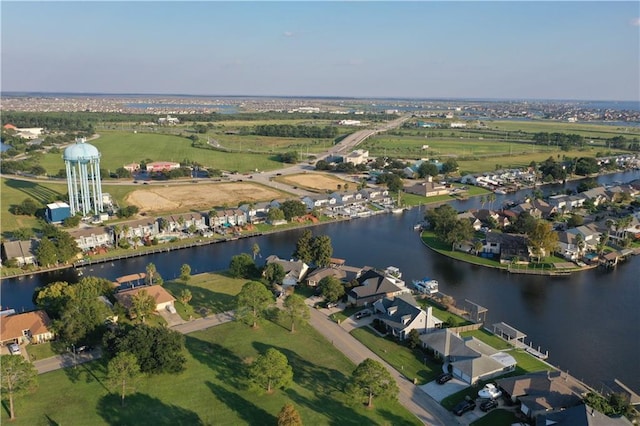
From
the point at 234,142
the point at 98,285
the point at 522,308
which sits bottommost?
the point at 522,308

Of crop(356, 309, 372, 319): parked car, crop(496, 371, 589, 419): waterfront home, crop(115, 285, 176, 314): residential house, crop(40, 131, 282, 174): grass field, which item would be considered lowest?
crop(496, 371, 589, 419): waterfront home

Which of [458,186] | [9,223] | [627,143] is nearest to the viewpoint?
[9,223]

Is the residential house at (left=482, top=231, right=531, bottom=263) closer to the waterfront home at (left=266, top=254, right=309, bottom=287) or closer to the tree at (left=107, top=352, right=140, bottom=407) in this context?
the waterfront home at (left=266, top=254, right=309, bottom=287)

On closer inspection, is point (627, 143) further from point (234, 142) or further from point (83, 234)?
point (83, 234)

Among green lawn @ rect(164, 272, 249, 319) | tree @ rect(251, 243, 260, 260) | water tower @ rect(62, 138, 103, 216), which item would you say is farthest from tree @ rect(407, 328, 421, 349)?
water tower @ rect(62, 138, 103, 216)

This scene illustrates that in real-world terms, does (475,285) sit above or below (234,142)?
below

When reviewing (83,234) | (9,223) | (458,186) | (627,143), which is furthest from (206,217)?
(627,143)
